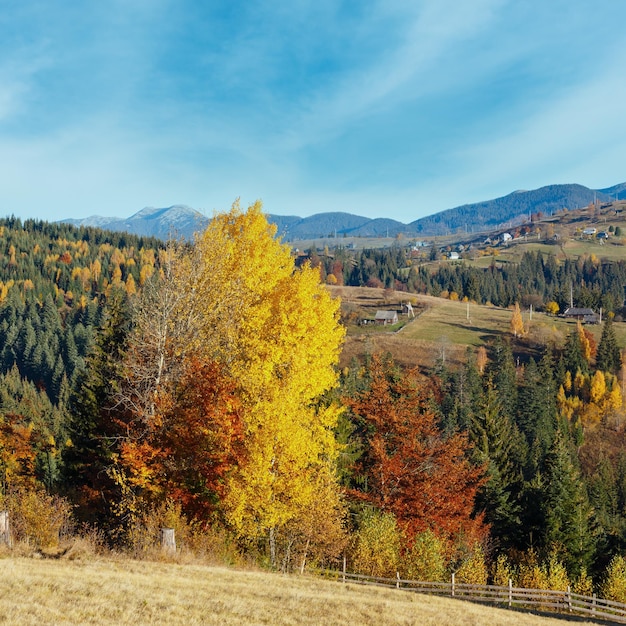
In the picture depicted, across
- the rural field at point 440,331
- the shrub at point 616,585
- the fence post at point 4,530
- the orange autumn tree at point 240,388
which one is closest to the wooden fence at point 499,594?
the orange autumn tree at point 240,388

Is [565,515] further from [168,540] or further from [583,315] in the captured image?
[583,315]

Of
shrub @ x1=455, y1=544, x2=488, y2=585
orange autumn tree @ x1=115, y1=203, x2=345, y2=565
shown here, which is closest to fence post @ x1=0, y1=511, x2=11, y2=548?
orange autumn tree @ x1=115, y1=203, x2=345, y2=565

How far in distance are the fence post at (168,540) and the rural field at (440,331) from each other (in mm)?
102386

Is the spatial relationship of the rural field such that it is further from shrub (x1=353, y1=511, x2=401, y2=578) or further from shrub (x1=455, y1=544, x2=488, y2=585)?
shrub (x1=353, y1=511, x2=401, y2=578)

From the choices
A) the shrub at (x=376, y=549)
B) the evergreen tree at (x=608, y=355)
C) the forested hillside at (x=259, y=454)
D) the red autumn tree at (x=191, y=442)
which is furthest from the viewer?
the evergreen tree at (x=608, y=355)

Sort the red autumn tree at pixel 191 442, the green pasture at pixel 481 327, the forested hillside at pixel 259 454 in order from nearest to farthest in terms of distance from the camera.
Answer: the red autumn tree at pixel 191 442, the forested hillside at pixel 259 454, the green pasture at pixel 481 327

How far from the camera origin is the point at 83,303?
604ft

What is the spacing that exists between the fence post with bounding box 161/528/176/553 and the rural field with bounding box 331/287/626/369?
102m

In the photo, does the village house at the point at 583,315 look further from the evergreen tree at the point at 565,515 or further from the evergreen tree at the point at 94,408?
the evergreen tree at the point at 94,408

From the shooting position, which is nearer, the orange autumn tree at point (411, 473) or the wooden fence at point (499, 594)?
the wooden fence at point (499, 594)

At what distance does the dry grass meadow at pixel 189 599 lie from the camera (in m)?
11.2

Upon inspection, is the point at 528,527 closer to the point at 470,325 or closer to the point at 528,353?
the point at 528,353

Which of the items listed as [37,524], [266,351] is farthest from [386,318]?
[37,524]

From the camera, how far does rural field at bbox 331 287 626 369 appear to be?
12862 cm
